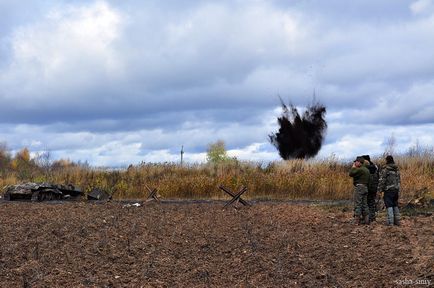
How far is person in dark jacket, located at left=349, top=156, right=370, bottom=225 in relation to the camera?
1487 cm

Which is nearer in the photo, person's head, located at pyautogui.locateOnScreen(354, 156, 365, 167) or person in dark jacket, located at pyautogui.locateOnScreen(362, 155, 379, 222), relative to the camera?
person's head, located at pyautogui.locateOnScreen(354, 156, 365, 167)

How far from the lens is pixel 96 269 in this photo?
10.4 meters

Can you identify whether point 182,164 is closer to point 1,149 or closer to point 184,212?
point 184,212

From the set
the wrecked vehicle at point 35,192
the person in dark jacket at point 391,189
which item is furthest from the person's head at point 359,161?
the wrecked vehicle at point 35,192

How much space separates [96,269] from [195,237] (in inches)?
149

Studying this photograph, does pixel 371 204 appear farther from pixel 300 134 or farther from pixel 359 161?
pixel 300 134

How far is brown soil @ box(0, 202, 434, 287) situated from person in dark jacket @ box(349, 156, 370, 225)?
42 cm

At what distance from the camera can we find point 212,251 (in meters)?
12.2

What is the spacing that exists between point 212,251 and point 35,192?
16.4 m

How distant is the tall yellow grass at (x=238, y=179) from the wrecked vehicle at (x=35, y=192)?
248 centimetres

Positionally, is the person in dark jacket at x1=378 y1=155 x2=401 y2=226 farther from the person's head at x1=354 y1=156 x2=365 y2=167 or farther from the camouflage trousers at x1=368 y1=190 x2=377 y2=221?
the camouflage trousers at x1=368 y1=190 x2=377 y2=221

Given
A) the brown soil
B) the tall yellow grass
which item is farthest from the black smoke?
the brown soil

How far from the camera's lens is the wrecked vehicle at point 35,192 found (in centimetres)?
2653

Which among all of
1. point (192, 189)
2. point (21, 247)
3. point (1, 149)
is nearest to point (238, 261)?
point (21, 247)
